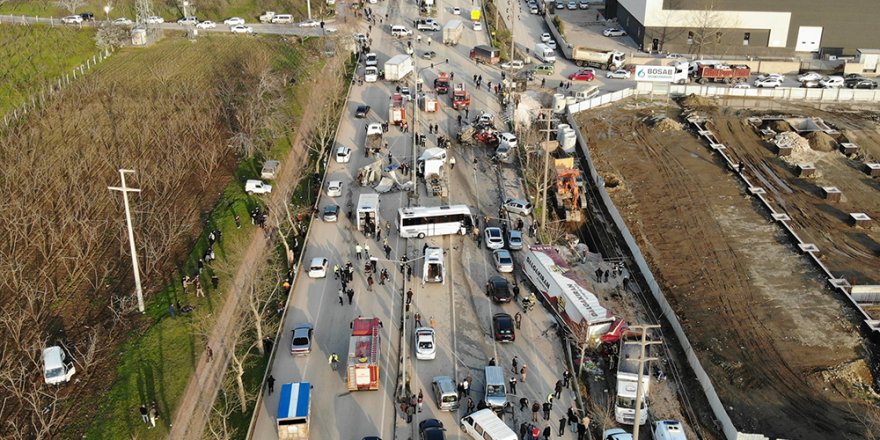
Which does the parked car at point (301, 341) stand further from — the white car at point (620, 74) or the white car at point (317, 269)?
the white car at point (620, 74)

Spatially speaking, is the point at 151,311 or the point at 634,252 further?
the point at 634,252

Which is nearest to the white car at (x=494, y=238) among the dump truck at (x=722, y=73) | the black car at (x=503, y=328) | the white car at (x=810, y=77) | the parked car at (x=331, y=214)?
the black car at (x=503, y=328)

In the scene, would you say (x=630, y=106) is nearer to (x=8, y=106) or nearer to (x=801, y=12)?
(x=801, y=12)

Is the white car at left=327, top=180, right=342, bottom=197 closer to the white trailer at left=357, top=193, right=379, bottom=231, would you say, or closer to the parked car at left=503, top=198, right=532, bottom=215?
the white trailer at left=357, top=193, right=379, bottom=231

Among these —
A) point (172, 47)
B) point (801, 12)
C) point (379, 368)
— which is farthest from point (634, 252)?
point (172, 47)

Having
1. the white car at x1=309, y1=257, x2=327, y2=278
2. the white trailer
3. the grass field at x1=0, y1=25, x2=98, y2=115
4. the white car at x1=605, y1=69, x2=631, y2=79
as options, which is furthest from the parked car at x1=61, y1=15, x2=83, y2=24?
the white car at x1=309, y1=257, x2=327, y2=278
